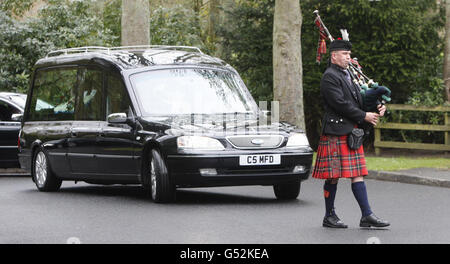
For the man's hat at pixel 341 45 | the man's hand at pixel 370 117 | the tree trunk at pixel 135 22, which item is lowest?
the man's hand at pixel 370 117

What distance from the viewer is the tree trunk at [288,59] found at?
61.9 ft

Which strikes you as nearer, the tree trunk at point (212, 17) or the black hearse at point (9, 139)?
the black hearse at point (9, 139)

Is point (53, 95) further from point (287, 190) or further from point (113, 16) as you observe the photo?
point (113, 16)

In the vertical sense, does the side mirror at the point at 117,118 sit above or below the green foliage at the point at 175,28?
below

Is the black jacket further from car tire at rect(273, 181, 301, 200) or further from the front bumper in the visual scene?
car tire at rect(273, 181, 301, 200)

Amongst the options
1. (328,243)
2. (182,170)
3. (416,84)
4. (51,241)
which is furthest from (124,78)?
(416,84)

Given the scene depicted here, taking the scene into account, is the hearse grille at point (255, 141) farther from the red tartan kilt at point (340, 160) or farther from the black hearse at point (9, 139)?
the black hearse at point (9, 139)

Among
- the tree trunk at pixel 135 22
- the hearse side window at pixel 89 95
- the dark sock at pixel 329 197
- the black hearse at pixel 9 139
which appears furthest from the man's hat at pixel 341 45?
the tree trunk at pixel 135 22

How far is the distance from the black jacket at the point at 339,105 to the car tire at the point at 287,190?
266 cm

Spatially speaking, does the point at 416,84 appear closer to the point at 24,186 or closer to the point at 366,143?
the point at 366,143

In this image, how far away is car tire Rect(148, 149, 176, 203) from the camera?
11117 millimetres

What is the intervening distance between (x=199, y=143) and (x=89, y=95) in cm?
268

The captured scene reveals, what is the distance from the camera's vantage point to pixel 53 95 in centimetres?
1402

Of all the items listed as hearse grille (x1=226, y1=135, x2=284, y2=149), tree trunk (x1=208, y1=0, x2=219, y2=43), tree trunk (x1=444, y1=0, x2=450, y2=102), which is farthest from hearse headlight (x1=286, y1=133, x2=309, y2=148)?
tree trunk (x1=208, y1=0, x2=219, y2=43)
